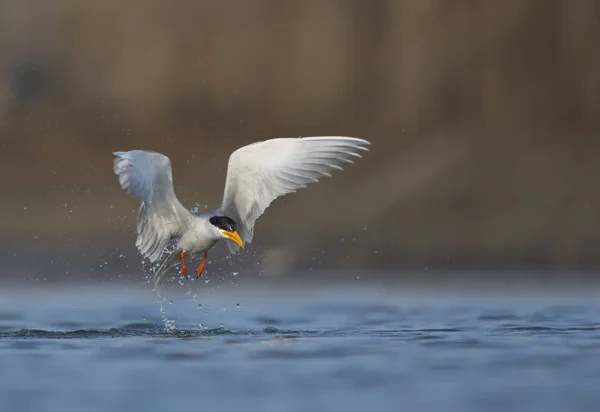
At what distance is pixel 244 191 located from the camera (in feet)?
44.8

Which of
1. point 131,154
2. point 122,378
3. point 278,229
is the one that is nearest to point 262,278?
point 278,229

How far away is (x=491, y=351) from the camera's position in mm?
12359

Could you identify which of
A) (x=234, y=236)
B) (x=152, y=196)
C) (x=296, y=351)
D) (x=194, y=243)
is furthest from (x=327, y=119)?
(x=296, y=351)

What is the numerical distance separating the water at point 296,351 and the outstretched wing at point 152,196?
0.80 metres

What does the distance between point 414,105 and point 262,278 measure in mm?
5398

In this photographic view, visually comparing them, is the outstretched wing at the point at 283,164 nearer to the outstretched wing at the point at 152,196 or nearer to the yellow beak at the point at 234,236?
the yellow beak at the point at 234,236

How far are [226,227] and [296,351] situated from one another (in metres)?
1.47

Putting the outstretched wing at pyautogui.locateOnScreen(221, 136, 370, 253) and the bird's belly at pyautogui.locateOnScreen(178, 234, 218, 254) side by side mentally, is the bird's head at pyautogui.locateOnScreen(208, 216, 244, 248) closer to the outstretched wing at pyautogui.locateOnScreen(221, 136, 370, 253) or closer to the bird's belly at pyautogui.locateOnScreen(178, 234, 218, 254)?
the bird's belly at pyautogui.locateOnScreen(178, 234, 218, 254)

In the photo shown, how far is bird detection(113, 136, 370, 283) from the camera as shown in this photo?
13414 mm

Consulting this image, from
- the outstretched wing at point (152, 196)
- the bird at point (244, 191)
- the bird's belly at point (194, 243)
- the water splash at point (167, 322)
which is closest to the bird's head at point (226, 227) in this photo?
the bird at point (244, 191)

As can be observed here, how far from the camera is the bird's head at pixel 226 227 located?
13.4m

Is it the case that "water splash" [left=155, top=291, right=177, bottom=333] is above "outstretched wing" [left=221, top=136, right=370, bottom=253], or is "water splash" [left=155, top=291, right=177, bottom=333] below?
below

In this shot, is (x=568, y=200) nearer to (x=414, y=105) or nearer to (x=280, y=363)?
(x=414, y=105)

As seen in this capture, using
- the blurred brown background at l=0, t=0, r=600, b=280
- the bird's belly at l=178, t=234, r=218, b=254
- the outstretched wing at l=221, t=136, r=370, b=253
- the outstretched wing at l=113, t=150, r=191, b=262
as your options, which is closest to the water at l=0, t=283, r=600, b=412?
the bird's belly at l=178, t=234, r=218, b=254
